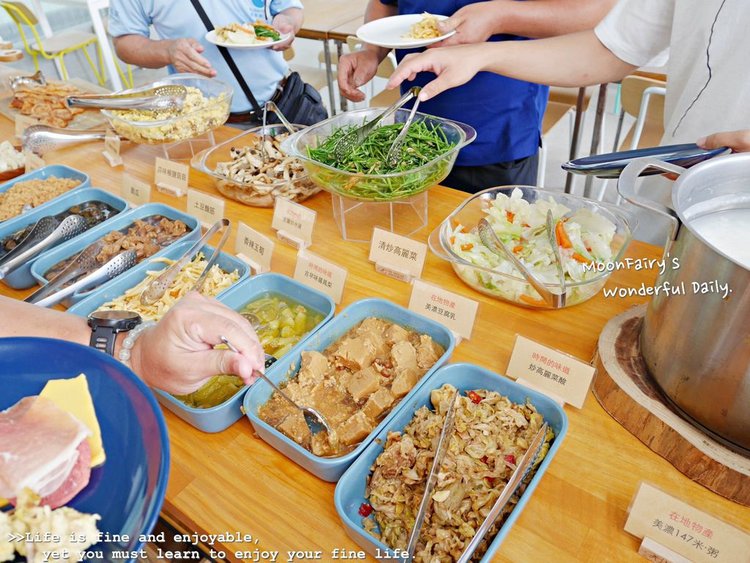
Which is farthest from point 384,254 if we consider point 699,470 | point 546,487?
point 699,470

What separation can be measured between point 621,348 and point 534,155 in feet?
4.10

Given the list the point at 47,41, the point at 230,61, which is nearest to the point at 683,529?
the point at 230,61

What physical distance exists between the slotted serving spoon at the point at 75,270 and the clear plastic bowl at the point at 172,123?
615mm

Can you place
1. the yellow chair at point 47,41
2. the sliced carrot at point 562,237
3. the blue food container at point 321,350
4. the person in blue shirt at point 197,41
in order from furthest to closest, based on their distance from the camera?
the yellow chair at point 47,41 → the person in blue shirt at point 197,41 → the sliced carrot at point 562,237 → the blue food container at point 321,350

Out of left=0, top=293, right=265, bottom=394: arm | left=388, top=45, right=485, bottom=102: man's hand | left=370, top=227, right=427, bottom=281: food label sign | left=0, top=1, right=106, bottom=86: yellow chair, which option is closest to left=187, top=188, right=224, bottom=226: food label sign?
left=370, top=227, right=427, bottom=281: food label sign

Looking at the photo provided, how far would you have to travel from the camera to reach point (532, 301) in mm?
1263

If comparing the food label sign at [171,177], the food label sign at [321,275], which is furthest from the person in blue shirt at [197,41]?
the food label sign at [321,275]

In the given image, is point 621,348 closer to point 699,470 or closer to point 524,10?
point 699,470

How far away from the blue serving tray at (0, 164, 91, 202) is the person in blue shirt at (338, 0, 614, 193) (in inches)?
40.1

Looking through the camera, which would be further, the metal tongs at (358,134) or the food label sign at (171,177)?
the food label sign at (171,177)

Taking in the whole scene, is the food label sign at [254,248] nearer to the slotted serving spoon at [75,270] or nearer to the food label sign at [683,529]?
the slotted serving spoon at [75,270]

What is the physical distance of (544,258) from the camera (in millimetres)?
1286

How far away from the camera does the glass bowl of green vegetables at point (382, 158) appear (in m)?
1.47

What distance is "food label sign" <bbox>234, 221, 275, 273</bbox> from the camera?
146cm
